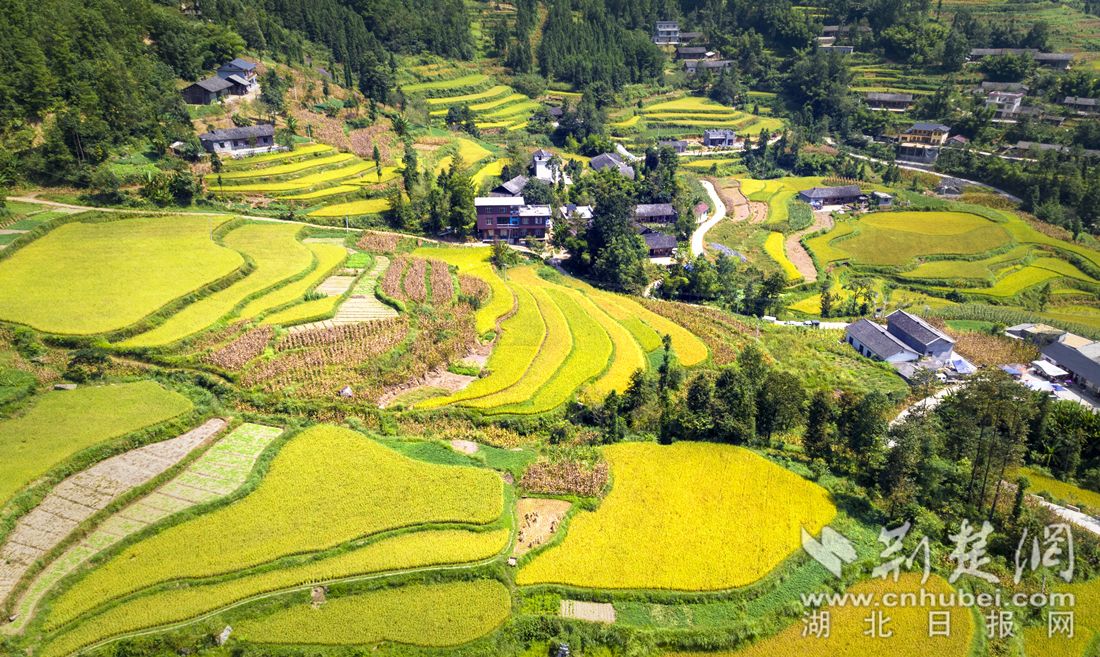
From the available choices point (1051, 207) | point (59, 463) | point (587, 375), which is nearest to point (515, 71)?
point (1051, 207)

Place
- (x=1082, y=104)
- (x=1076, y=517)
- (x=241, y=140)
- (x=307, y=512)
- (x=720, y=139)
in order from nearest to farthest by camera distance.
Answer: (x=307, y=512), (x=1076, y=517), (x=241, y=140), (x=1082, y=104), (x=720, y=139)

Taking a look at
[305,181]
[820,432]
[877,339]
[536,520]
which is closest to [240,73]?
[305,181]

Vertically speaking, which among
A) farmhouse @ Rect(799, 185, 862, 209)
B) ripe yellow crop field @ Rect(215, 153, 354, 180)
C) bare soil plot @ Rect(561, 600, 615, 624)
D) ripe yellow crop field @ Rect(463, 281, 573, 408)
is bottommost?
bare soil plot @ Rect(561, 600, 615, 624)

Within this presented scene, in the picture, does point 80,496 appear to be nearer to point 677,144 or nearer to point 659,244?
point 659,244

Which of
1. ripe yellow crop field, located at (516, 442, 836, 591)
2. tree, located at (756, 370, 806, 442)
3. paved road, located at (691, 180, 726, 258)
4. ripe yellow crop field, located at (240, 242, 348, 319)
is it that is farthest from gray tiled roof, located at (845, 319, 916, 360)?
ripe yellow crop field, located at (240, 242, 348, 319)

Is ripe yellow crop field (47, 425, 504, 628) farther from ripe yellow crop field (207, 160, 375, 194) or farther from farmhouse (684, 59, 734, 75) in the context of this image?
farmhouse (684, 59, 734, 75)

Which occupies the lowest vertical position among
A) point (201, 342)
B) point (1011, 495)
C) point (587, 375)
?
point (1011, 495)

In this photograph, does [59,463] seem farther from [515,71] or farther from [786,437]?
[515,71]
